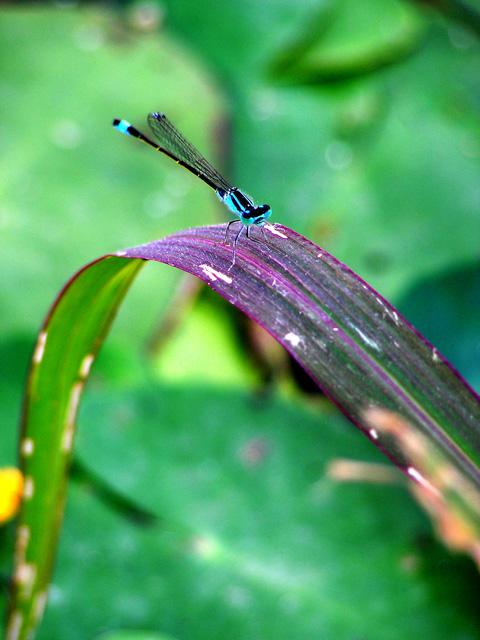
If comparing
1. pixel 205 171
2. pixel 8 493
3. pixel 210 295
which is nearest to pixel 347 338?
pixel 205 171

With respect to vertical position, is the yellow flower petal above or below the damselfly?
below

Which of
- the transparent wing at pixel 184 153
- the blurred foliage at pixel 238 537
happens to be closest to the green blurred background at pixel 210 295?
the blurred foliage at pixel 238 537

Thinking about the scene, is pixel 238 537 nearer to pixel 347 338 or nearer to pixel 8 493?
pixel 8 493

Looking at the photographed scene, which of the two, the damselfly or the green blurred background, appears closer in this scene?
the damselfly

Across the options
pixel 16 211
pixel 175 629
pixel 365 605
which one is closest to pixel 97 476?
pixel 175 629

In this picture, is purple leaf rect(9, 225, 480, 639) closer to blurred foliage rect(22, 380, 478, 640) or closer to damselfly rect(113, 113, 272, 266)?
damselfly rect(113, 113, 272, 266)

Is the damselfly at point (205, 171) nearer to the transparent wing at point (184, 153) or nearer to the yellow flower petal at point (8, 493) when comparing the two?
the transparent wing at point (184, 153)

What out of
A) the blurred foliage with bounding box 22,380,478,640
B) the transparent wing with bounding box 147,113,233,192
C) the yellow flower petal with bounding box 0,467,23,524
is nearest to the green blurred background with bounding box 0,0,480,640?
the blurred foliage with bounding box 22,380,478,640
